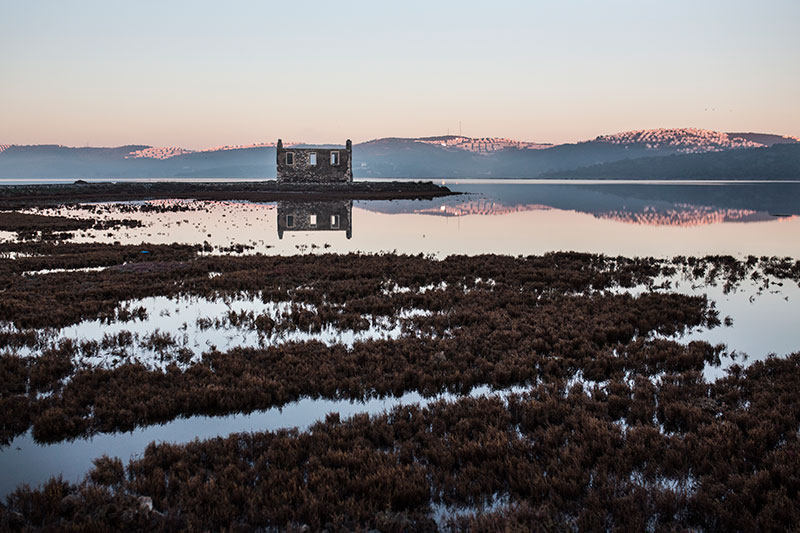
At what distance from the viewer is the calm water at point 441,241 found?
6938 millimetres

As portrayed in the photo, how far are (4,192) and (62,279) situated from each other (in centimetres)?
7256

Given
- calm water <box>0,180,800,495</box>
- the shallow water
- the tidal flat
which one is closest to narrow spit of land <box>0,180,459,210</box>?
calm water <box>0,180,800,495</box>

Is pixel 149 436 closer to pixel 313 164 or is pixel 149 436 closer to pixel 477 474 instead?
pixel 477 474

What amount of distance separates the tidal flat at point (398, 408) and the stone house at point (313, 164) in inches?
2690

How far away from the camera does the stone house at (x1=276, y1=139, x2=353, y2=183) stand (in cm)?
8269

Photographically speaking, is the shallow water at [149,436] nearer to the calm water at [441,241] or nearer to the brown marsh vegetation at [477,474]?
the calm water at [441,241]

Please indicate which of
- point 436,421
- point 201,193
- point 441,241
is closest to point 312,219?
point 441,241

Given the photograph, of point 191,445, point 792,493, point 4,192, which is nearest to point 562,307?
point 792,493

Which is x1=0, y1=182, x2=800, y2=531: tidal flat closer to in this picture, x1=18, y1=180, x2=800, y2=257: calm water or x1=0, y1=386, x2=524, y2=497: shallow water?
x1=0, y1=386, x2=524, y2=497: shallow water

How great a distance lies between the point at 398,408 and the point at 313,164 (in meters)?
78.7

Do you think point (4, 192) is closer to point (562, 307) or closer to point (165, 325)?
point (165, 325)

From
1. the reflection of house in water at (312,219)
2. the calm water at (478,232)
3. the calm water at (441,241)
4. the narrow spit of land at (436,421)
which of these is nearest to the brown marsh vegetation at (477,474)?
the narrow spit of land at (436,421)

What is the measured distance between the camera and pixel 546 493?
18.5 feet

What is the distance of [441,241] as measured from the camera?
30750 millimetres
